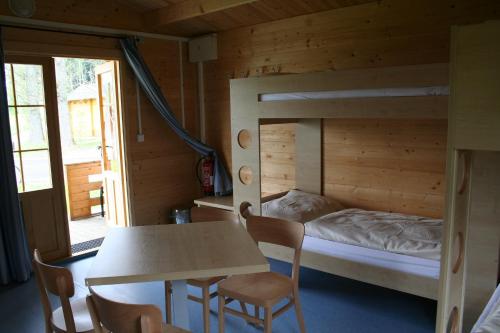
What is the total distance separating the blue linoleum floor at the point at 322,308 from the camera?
2783 mm

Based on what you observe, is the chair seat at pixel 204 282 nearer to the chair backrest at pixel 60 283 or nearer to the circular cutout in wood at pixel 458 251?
the chair backrest at pixel 60 283

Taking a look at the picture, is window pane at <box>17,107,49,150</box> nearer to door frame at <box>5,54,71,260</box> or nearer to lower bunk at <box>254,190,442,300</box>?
door frame at <box>5,54,71,260</box>

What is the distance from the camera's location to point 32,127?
3805 millimetres

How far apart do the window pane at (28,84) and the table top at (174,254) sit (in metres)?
2.01

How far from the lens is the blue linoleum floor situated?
110 inches

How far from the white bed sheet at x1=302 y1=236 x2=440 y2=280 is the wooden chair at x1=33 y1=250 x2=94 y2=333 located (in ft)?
5.38

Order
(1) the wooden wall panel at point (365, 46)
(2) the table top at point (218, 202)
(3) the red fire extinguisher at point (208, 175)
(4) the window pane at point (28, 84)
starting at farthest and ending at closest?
(3) the red fire extinguisher at point (208, 175) < (2) the table top at point (218, 202) < (4) the window pane at point (28, 84) < (1) the wooden wall panel at point (365, 46)

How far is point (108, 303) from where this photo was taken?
60.5 inches

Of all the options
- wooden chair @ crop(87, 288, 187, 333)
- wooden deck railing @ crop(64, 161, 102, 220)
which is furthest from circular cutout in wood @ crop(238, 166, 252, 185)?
wooden deck railing @ crop(64, 161, 102, 220)

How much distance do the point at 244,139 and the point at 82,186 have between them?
3005 mm

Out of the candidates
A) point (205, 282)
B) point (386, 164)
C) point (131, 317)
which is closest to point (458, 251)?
point (205, 282)

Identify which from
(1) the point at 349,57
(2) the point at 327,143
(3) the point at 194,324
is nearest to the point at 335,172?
(2) the point at 327,143

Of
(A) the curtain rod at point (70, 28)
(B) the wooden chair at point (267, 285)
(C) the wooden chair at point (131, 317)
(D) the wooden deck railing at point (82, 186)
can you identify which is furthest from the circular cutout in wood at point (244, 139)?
(D) the wooden deck railing at point (82, 186)

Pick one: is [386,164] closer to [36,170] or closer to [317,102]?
[317,102]
